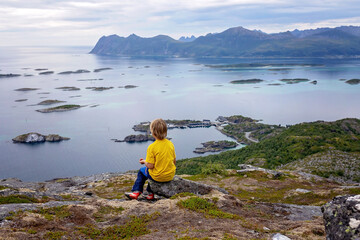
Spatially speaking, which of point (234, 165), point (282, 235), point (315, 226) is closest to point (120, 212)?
point (282, 235)

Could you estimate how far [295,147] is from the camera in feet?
243

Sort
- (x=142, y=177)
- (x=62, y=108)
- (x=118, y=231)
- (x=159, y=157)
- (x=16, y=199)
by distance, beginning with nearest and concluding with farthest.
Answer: (x=118, y=231), (x=159, y=157), (x=16, y=199), (x=142, y=177), (x=62, y=108)

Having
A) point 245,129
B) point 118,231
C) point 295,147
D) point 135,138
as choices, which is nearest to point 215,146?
point 245,129

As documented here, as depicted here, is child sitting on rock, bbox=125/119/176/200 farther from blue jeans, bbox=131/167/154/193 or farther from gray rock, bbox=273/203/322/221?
gray rock, bbox=273/203/322/221

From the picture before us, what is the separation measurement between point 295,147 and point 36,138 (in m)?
117

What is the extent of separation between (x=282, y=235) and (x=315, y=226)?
6.91 ft

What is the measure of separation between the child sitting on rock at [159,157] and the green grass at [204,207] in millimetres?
1681

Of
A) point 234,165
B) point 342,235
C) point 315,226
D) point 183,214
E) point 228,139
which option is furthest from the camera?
point 228,139

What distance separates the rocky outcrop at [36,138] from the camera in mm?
132625

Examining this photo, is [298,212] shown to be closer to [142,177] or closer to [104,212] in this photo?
[142,177]

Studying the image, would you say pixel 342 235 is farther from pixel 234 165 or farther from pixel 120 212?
pixel 234 165

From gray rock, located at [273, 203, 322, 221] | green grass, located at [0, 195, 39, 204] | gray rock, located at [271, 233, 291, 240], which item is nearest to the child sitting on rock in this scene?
gray rock, located at [271, 233, 291, 240]

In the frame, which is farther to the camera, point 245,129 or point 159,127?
point 245,129

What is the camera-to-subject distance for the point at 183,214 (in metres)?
12.4
